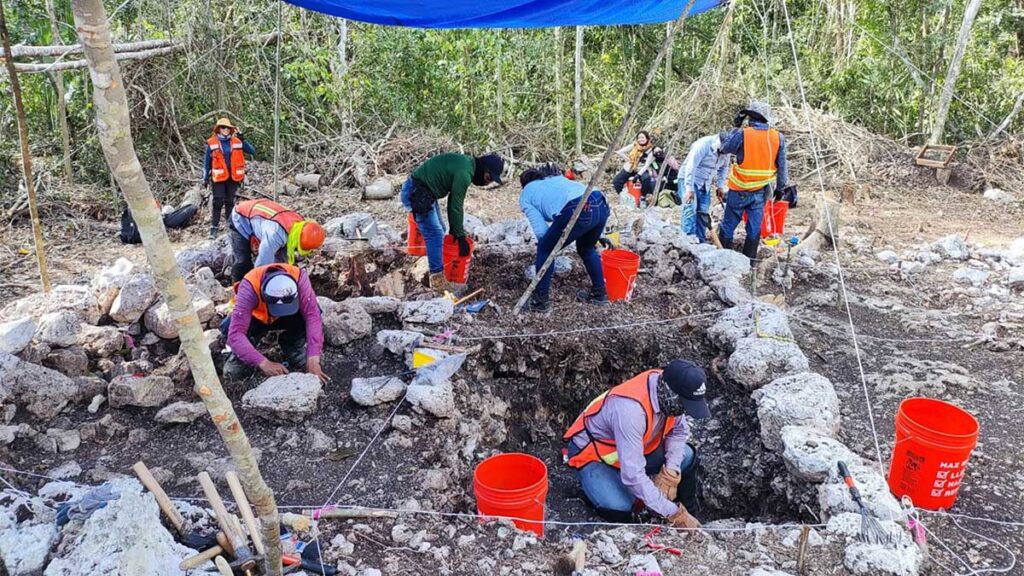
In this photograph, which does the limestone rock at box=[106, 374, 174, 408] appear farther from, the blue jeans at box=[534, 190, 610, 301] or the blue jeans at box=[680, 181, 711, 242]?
the blue jeans at box=[680, 181, 711, 242]

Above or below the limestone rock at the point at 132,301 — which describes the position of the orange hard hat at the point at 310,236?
above

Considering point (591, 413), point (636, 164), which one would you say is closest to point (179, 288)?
point (591, 413)

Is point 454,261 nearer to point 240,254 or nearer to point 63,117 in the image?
point 240,254

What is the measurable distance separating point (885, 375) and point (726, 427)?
1.16 m

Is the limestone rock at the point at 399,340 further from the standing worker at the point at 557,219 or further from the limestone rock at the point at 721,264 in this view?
the limestone rock at the point at 721,264

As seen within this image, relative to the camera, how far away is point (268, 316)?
4.14m

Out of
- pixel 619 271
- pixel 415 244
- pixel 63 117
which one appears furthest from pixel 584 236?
pixel 63 117

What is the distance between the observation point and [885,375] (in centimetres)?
443

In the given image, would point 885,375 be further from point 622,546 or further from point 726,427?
point 622,546

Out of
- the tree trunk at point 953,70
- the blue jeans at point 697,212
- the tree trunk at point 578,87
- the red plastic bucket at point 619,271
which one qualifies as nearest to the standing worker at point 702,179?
the blue jeans at point 697,212

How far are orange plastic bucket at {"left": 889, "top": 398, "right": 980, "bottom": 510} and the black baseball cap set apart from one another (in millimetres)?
954

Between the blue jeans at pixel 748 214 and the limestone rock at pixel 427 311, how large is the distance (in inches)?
112

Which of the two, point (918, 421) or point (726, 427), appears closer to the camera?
point (918, 421)

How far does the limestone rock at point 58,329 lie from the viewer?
13.0 ft
